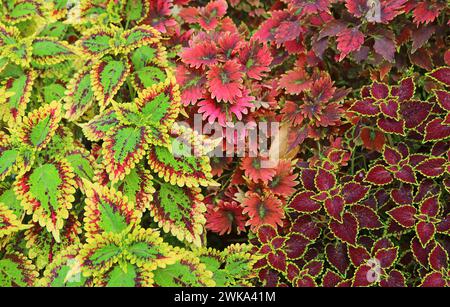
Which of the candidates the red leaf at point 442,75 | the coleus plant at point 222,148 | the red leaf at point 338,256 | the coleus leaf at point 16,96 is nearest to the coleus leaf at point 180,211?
the coleus plant at point 222,148

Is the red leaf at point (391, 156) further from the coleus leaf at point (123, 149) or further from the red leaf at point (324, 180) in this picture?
the coleus leaf at point (123, 149)

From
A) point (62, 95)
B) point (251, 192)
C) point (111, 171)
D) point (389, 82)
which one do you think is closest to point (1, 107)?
point (62, 95)

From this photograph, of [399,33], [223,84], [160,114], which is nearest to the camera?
[160,114]

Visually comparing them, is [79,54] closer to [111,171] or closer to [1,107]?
[1,107]

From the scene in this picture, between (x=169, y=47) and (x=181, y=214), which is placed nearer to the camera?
(x=181, y=214)

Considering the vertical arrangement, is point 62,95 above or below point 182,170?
above

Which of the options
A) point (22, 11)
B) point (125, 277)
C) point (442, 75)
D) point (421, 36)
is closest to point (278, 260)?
point (125, 277)

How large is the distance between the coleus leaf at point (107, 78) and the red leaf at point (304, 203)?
542mm

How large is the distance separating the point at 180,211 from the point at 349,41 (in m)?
0.64

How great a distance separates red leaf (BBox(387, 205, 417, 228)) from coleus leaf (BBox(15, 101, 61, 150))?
0.86 meters
